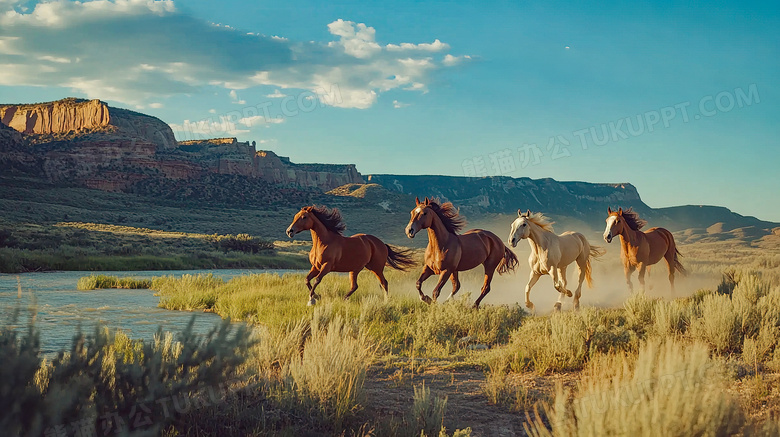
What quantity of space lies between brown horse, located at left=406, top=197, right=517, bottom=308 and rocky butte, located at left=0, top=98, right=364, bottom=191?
259ft

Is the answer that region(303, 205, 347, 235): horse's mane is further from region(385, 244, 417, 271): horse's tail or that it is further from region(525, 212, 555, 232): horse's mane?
region(525, 212, 555, 232): horse's mane

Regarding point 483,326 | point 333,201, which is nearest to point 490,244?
point 483,326

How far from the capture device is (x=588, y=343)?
24.7 ft

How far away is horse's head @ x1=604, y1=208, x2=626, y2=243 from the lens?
12641 millimetres

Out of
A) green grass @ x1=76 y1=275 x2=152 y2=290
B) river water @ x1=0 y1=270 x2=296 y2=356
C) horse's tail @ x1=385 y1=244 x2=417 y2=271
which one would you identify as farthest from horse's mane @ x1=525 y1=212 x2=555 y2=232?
green grass @ x1=76 y1=275 x2=152 y2=290

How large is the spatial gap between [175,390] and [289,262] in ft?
105

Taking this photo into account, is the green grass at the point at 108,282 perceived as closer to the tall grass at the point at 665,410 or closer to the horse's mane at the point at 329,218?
the horse's mane at the point at 329,218

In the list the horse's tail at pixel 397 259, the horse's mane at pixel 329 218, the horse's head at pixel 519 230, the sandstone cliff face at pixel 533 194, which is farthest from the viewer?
the sandstone cliff face at pixel 533 194

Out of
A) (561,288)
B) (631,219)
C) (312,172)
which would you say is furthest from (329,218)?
(312,172)

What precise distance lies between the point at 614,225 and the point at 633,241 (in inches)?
38.1

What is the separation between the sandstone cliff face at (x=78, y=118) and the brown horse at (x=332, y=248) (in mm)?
118406

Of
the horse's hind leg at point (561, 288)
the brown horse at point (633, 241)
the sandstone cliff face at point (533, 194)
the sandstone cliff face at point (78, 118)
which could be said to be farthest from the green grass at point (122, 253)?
the sandstone cliff face at point (533, 194)

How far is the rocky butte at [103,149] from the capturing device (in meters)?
83.8

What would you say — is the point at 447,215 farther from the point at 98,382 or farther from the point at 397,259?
the point at 98,382
